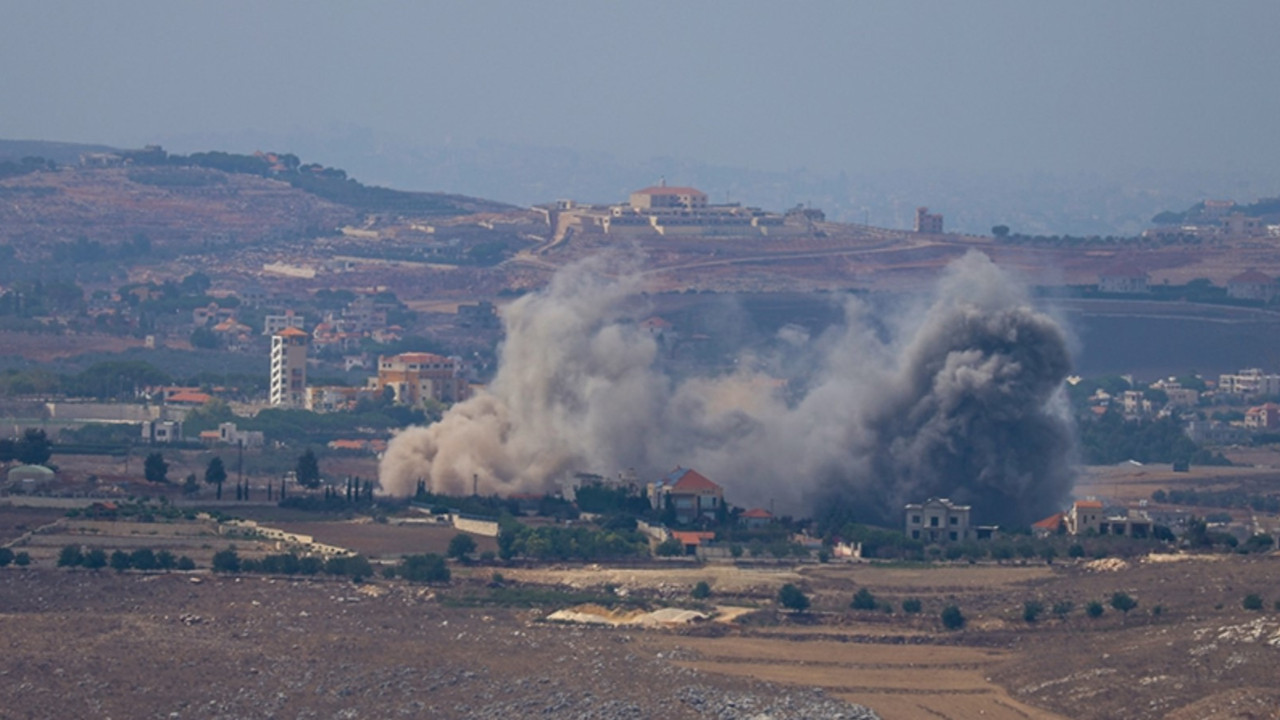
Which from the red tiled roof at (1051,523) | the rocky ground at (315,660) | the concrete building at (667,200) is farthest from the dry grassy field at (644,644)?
the concrete building at (667,200)

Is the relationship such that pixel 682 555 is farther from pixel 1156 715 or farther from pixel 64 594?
pixel 1156 715

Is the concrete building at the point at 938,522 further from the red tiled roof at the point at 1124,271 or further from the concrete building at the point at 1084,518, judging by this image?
the red tiled roof at the point at 1124,271

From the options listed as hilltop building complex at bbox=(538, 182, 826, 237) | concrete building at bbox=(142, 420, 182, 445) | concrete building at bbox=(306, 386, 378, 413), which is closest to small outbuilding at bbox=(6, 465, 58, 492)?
concrete building at bbox=(142, 420, 182, 445)

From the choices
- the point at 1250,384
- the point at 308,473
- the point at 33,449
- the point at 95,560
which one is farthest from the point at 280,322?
the point at 95,560

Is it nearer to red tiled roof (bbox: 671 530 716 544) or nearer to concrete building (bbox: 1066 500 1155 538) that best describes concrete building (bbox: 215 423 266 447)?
red tiled roof (bbox: 671 530 716 544)

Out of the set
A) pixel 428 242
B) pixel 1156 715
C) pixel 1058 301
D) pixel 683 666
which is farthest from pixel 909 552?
pixel 428 242

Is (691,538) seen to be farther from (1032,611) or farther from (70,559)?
(70,559)
